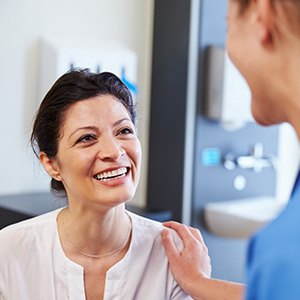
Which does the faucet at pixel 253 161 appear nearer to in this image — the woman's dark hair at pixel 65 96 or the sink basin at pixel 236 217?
the sink basin at pixel 236 217

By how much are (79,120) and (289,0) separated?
801 mm

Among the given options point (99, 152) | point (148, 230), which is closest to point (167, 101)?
point (148, 230)

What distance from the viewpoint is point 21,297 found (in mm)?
1389

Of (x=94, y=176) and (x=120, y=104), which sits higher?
(x=120, y=104)

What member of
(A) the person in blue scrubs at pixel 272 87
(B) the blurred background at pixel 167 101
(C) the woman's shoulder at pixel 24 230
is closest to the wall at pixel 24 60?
(B) the blurred background at pixel 167 101

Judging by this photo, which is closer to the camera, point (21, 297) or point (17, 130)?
point (21, 297)

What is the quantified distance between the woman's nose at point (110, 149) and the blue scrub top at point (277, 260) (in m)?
0.69

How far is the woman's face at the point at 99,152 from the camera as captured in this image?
1367mm

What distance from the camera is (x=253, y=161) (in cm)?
305

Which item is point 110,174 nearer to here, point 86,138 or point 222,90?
point 86,138

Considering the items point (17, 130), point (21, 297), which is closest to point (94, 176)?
point (21, 297)

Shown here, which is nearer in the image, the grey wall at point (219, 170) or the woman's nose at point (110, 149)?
the woman's nose at point (110, 149)

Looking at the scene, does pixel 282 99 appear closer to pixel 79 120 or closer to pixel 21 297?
pixel 79 120

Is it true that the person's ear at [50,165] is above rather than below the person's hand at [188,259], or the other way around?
above
